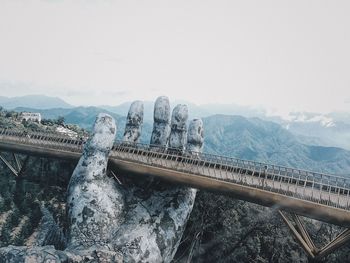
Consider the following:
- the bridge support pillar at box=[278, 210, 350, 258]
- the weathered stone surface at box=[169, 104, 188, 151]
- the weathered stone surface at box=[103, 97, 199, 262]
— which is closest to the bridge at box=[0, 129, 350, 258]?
the bridge support pillar at box=[278, 210, 350, 258]

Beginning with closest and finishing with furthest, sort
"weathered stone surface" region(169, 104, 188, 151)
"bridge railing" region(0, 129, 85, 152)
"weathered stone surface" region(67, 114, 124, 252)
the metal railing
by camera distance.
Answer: the metal railing → "weathered stone surface" region(67, 114, 124, 252) → "weathered stone surface" region(169, 104, 188, 151) → "bridge railing" region(0, 129, 85, 152)

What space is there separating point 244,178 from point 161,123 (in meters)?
13.7

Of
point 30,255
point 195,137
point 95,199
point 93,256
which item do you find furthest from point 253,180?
point 30,255

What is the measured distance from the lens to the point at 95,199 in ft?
96.8

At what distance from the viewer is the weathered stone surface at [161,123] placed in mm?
39469

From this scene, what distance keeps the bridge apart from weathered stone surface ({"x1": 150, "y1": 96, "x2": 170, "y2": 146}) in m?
1.41

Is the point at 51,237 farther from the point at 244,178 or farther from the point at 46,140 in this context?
the point at 46,140

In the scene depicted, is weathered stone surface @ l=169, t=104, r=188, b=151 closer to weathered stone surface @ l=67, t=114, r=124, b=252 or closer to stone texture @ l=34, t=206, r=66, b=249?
weathered stone surface @ l=67, t=114, r=124, b=252

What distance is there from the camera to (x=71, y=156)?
37719 mm

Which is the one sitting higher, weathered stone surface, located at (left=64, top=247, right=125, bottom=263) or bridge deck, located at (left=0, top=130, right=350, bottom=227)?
bridge deck, located at (left=0, top=130, right=350, bottom=227)

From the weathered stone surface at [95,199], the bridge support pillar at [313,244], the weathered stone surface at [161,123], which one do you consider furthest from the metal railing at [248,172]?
the weathered stone surface at [95,199]

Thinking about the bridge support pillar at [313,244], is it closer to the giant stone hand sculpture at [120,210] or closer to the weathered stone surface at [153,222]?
the weathered stone surface at [153,222]

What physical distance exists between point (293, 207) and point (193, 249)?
14698 millimetres

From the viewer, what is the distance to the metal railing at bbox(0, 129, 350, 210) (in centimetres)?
2517
